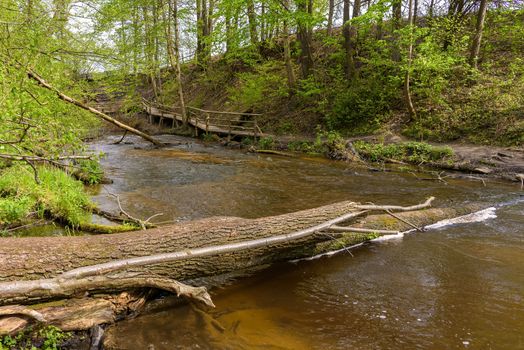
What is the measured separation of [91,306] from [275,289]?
2091 millimetres

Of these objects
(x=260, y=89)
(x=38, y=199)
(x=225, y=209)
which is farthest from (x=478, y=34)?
(x=38, y=199)

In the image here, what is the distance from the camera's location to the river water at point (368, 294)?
355cm

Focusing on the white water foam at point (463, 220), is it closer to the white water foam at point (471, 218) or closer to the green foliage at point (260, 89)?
the white water foam at point (471, 218)

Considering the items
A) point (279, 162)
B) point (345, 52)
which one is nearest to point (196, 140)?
point (279, 162)

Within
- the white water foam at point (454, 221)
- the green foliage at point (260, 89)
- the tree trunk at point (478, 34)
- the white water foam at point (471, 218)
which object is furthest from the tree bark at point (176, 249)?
the green foliage at point (260, 89)

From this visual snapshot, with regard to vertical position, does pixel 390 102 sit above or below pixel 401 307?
above

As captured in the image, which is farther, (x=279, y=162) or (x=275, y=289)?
(x=279, y=162)

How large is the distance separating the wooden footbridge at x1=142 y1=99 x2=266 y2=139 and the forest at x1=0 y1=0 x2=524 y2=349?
0.18m

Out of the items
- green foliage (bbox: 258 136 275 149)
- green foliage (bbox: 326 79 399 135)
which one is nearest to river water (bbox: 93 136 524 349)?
green foliage (bbox: 326 79 399 135)

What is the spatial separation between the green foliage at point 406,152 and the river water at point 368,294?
3.82m

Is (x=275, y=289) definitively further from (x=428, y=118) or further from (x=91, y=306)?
(x=428, y=118)

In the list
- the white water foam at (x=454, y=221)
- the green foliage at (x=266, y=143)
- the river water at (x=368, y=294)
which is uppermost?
the green foliage at (x=266, y=143)

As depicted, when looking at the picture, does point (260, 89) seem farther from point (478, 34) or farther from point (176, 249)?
point (176, 249)

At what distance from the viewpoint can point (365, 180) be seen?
10805mm
